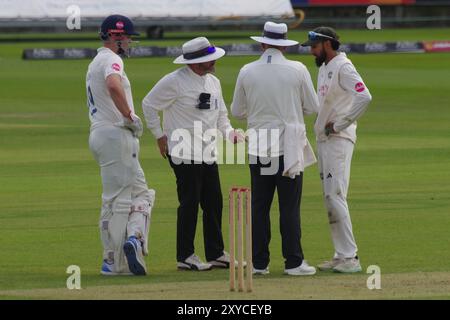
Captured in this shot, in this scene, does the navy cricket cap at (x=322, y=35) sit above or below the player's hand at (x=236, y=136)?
above

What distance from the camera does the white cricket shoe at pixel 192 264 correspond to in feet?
38.4

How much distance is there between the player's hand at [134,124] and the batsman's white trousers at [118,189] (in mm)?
60

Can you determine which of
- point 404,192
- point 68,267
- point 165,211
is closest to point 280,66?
point 68,267

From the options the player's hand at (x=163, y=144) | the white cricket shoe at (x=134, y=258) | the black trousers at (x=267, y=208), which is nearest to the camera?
the white cricket shoe at (x=134, y=258)

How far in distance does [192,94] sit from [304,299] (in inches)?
115

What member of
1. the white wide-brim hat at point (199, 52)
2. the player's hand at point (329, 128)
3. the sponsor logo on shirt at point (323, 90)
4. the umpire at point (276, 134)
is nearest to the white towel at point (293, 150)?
the umpire at point (276, 134)

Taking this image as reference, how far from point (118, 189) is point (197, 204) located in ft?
2.72

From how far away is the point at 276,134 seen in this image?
11.4 metres

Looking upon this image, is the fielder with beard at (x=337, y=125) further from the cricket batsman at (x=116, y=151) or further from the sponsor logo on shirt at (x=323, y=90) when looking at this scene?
the cricket batsman at (x=116, y=151)

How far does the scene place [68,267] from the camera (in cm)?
1160

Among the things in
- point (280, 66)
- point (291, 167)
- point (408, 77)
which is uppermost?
point (280, 66)

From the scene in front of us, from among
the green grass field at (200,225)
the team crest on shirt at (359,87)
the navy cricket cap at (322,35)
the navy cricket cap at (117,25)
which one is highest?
the navy cricket cap at (117,25)
